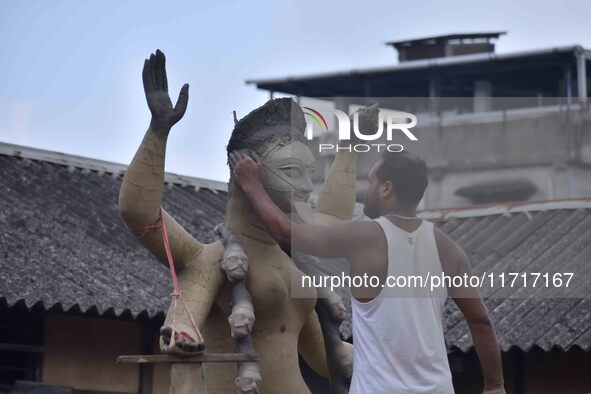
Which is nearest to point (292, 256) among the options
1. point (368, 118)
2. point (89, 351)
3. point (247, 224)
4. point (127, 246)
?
point (247, 224)

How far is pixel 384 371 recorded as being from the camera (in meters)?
7.51

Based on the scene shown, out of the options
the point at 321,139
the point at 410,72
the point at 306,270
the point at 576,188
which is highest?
the point at 410,72

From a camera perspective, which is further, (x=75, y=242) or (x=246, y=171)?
(x=75, y=242)

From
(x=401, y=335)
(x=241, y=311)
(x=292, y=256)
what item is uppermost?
(x=292, y=256)

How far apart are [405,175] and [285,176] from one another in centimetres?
73

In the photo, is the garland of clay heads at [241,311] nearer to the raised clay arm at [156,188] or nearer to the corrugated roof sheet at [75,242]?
the raised clay arm at [156,188]

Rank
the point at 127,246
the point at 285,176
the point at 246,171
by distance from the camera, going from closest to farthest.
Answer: the point at 246,171
the point at 285,176
the point at 127,246

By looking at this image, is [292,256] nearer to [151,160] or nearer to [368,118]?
[368,118]

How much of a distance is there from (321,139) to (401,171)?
1.08 m

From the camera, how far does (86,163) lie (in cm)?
1548

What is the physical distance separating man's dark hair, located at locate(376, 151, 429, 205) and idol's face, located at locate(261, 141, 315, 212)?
58 cm

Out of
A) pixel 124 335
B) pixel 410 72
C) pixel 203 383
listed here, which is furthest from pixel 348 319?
pixel 410 72

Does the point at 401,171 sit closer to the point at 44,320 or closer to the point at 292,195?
the point at 292,195

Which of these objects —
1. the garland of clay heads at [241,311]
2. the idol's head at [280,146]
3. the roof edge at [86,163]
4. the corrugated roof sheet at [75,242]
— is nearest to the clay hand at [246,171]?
the idol's head at [280,146]
